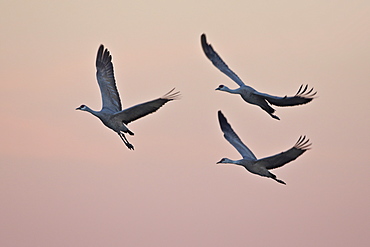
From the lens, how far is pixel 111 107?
36.6m

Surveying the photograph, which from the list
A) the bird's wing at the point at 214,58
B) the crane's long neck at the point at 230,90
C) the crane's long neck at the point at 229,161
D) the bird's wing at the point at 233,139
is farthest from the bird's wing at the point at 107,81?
the bird's wing at the point at 233,139

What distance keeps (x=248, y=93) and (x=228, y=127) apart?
→ 3.17m

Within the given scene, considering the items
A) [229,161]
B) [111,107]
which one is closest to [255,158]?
[229,161]

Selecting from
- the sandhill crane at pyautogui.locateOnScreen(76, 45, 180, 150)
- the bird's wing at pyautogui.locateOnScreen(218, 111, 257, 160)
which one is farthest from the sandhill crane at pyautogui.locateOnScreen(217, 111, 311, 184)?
the sandhill crane at pyautogui.locateOnScreen(76, 45, 180, 150)

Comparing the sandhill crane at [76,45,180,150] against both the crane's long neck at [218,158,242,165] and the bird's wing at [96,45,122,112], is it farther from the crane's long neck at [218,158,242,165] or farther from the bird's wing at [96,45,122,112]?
the crane's long neck at [218,158,242,165]

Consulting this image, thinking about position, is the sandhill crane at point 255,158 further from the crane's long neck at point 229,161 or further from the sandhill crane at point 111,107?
the sandhill crane at point 111,107

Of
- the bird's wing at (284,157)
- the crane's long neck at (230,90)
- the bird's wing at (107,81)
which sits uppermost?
the bird's wing at (107,81)

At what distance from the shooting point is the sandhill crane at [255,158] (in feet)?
106

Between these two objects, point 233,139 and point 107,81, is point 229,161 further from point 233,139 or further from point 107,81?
point 107,81

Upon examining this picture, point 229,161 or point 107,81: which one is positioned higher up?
point 107,81

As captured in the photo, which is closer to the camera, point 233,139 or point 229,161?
point 229,161

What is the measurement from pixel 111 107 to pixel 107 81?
122 cm

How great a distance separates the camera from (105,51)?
3778 cm

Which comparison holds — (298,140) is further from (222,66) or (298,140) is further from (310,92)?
(222,66)
